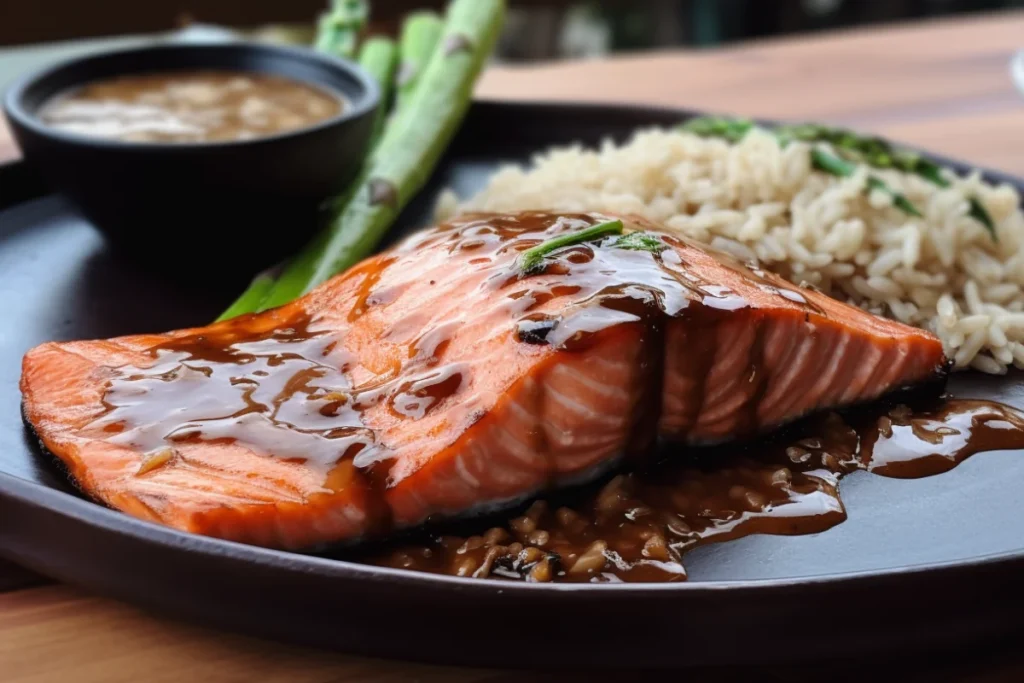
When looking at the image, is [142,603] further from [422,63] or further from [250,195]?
[422,63]

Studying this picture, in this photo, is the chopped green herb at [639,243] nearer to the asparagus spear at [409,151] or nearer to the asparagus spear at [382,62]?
the asparagus spear at [409,151]

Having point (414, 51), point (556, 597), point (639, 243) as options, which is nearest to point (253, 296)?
point (639, 243)

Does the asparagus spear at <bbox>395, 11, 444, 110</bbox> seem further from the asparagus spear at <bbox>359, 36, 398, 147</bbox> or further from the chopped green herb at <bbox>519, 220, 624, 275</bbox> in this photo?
the chopped green herb at <bbox>519, 220, 624, 275</bbox>

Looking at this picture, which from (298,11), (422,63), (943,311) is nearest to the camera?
(943,311)

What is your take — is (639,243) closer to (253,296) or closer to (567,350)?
(567,350)

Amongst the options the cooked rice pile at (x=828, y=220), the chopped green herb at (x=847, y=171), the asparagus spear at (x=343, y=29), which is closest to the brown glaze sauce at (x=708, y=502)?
the cooked rice pile at (x=828, y=220)

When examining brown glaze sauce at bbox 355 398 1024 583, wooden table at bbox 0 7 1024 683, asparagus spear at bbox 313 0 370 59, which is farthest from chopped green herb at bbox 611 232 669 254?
asparagus spear at bbox 313 0 370 59

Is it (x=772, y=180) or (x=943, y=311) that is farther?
(x=772, y=180)

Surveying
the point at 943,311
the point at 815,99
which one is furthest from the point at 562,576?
the point at 815,99
